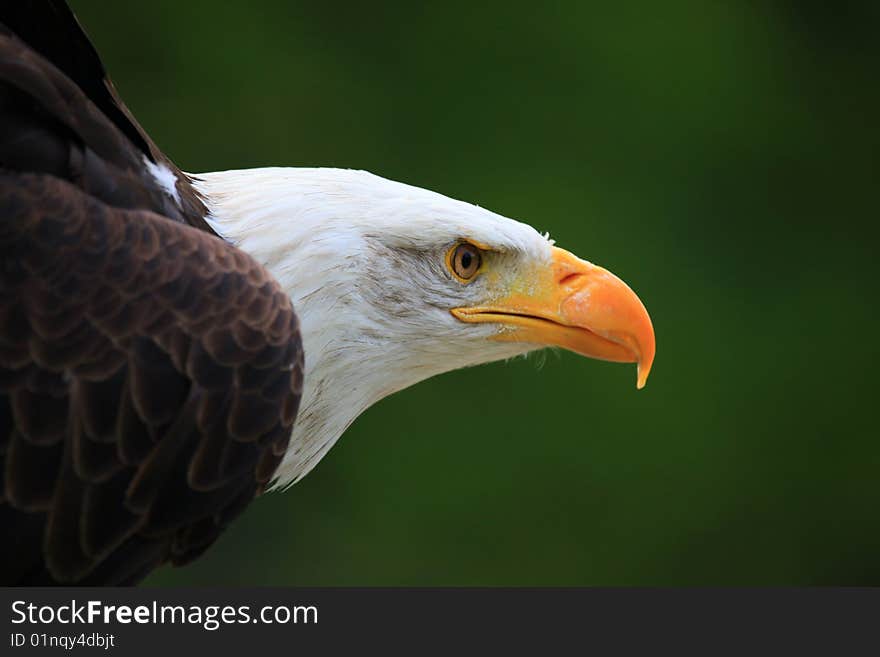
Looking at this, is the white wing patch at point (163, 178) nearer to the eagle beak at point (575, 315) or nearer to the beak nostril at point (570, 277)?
the eagle beak at point (575, 315)

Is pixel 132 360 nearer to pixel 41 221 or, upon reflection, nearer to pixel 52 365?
pixel 52 365

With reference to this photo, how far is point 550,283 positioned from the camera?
2.36 m

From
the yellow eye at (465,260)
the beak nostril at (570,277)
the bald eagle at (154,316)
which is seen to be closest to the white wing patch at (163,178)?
the bald eagle at (154,316)

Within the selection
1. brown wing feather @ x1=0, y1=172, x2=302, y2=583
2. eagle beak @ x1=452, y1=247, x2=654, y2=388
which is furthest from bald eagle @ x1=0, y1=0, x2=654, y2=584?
eagle beak @ x1=452, y1=247, x2=654, y2=388

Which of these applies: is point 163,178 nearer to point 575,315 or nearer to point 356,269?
point 356,269

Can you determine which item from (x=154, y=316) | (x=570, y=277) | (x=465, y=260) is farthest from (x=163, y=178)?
(x=570, y=277)

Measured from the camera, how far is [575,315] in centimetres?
234

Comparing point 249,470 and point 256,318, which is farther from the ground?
point 256,318

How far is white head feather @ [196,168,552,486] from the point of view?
2146 mm

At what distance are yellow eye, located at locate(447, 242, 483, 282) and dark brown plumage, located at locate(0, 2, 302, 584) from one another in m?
0.38

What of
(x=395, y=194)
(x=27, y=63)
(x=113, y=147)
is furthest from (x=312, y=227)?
(x=27, y=63)

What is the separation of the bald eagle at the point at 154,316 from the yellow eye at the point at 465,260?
14mm

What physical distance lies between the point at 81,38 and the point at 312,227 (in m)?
0.47

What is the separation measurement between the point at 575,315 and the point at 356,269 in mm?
421
